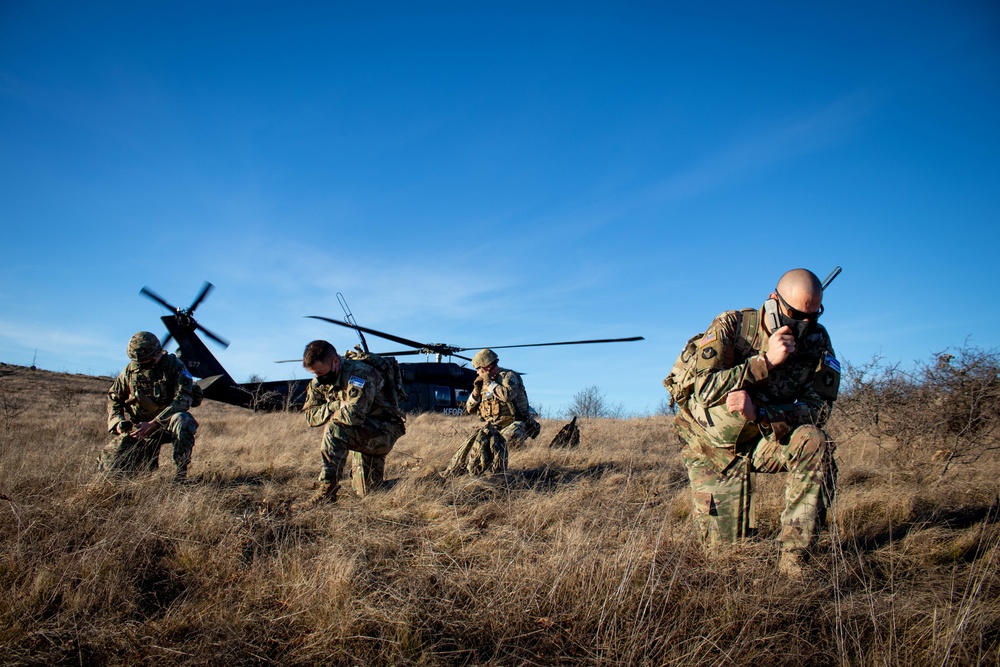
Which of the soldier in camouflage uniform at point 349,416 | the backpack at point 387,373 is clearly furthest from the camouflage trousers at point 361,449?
the backpack at point 387,373

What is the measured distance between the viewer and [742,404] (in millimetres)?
3186

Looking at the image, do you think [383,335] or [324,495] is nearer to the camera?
[324,495]

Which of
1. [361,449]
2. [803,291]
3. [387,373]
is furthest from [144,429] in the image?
[803,291]

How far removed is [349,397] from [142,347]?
248 cm

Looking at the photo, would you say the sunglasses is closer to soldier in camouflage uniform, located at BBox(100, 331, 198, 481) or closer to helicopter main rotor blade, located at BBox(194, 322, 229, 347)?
soldier in camouflage uniform, located at BBox(100, 331, 198, 481)

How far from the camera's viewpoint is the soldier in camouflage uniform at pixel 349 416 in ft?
17.7

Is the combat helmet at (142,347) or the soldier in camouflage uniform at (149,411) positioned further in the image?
the combat helmet at (142,347)

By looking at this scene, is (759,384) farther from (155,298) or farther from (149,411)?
(155,298)

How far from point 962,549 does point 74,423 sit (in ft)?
42.6

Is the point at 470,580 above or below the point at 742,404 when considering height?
below

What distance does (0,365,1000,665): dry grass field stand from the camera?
240 centimetres

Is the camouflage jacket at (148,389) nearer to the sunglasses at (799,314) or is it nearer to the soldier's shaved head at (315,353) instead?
the soldier's shaved head at (315,353)

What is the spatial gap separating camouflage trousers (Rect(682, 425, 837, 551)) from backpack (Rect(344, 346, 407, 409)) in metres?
3.39

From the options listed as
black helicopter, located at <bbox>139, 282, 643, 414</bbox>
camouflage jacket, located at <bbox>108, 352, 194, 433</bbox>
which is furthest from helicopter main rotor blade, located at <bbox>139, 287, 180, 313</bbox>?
camouflage jacket, located at <bbox>108, 352, 194, 433</bbox>
